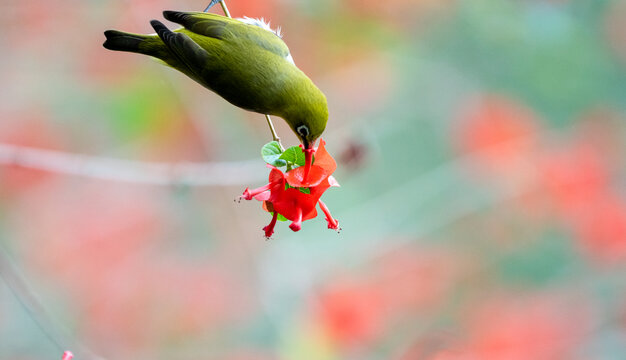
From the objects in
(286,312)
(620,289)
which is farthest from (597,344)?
(286,312)

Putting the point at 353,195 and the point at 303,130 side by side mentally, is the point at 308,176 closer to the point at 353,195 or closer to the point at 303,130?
the point at 303,130

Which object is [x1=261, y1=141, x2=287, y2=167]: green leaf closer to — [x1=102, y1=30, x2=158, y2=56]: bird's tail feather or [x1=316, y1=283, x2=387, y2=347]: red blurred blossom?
[x1=102, y1=30, x2=158, y2=56]: bird's tail feather

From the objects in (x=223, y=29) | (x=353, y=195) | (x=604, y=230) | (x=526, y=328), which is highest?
(x=604, y=230)

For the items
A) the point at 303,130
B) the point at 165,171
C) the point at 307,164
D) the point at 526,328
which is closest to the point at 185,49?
the point at 303,130

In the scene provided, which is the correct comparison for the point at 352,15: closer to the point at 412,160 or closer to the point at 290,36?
the point at 290,36

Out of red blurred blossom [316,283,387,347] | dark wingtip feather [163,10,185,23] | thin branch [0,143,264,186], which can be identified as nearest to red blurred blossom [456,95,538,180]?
red blurred blossom [316,283,387,347]

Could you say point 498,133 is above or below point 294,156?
above

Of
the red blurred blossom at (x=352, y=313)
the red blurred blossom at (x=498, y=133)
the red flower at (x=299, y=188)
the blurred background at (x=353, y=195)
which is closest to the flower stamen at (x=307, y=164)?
the red flower at (x=299, y=188)
